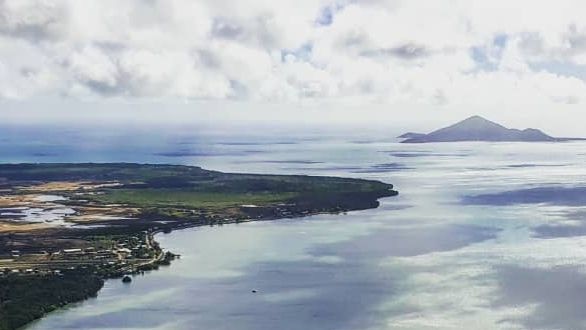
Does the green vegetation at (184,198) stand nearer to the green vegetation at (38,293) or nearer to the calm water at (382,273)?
the calm water at (382,273)

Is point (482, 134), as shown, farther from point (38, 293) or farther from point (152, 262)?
point (38, 293)

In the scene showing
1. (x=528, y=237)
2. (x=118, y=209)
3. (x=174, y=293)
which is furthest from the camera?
(x=118, y=209)

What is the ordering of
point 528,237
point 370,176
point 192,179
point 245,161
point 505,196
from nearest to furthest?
1. point 528,237
2. point 505,196
3. point 192,179
4. point 370,176
5. point 245,161

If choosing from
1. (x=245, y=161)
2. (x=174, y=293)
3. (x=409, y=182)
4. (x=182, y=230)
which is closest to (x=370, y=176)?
(x=409, y=182)

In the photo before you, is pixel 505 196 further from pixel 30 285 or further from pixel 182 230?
pixel 30 285

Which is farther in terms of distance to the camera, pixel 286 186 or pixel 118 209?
pixel 286 186
